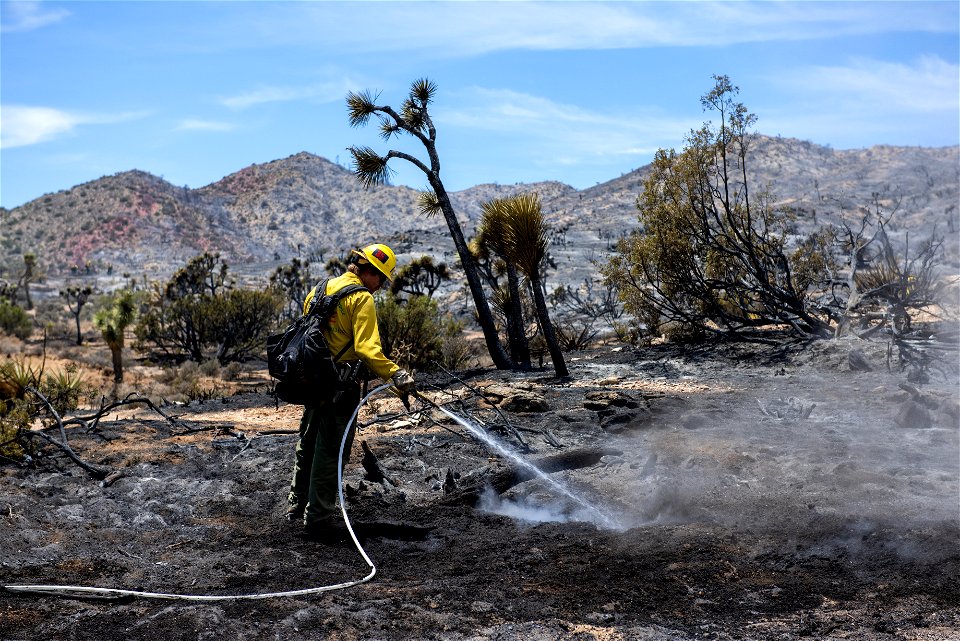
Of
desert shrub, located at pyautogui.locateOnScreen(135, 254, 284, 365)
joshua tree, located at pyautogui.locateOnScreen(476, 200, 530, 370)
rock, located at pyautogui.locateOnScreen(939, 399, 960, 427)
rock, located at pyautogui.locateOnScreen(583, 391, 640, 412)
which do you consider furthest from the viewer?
desert shrub, located at pyautogui.locateOnScreen(135, 254, 284, 365)

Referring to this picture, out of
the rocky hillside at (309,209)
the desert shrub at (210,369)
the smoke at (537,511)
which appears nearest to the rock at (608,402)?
the smoke at (537,511)

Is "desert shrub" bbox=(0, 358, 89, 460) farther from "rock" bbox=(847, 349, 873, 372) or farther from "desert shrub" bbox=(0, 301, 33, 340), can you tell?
"desert shrub" bbox=(0, 301, 33, 340)

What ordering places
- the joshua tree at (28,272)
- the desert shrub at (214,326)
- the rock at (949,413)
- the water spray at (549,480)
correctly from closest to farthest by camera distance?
the water spray at (549,480)
the rock at (949,413)
the desert shrub at (214,326)
the joshua tree at (28,272)

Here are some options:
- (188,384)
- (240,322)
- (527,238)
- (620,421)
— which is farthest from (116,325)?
(620,421)

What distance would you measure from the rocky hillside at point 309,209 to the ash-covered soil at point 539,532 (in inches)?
1632

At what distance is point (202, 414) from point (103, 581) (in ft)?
27.3

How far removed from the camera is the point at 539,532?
207 inches

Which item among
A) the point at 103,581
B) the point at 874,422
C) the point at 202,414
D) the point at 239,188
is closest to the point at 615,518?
the point at 103,581

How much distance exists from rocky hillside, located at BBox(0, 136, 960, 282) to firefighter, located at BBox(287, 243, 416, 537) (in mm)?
44047

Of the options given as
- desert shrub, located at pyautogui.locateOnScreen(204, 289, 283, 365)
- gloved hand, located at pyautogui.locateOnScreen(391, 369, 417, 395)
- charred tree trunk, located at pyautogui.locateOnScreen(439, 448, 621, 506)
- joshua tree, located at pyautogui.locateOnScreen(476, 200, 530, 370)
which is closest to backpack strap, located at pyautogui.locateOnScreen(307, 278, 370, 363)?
gloved hand, located at pyautogui.locateOnScreen(391, 369, 417, 395)

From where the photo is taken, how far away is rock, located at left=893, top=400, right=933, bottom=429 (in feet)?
25.5

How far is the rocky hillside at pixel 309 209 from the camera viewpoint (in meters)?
61.0

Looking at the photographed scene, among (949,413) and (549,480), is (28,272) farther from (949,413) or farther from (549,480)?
(949,413)

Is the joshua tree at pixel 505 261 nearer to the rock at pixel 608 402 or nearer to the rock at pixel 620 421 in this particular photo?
the rock at pixel 608 402
